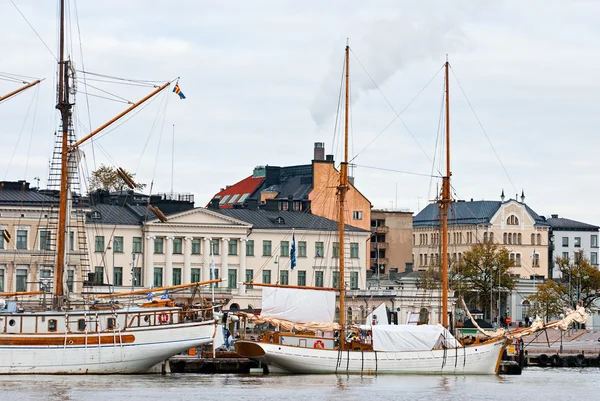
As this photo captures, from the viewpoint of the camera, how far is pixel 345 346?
342 ft

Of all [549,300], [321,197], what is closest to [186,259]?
[321,197]

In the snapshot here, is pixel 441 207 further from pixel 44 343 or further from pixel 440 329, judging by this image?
pixel 44 343

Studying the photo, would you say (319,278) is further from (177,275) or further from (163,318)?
(163,318)

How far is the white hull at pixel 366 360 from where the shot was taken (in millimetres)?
102000

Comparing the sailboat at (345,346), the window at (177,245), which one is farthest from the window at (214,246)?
the sailboat at (345,346)

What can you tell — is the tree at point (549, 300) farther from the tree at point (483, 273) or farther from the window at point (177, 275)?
the window at point (177, 275)

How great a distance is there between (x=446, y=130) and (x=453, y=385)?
22.2 metres

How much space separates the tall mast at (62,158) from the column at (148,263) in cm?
4810

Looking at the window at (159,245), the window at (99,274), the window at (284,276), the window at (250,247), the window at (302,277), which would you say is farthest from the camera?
the window at (302,277)

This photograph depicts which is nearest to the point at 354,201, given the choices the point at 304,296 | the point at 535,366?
the point at 535,366

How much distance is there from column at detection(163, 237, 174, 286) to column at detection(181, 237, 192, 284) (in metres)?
1.41

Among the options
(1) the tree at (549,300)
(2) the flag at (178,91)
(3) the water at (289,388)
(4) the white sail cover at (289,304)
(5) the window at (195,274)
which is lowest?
(3) the water at (289,388)

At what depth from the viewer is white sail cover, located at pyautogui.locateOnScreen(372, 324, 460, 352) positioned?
103m

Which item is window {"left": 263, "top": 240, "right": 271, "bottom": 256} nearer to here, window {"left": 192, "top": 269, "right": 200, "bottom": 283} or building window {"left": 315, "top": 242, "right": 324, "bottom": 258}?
building window {"left": 315, "top": 242, "right": 324, "bottom": 258}
